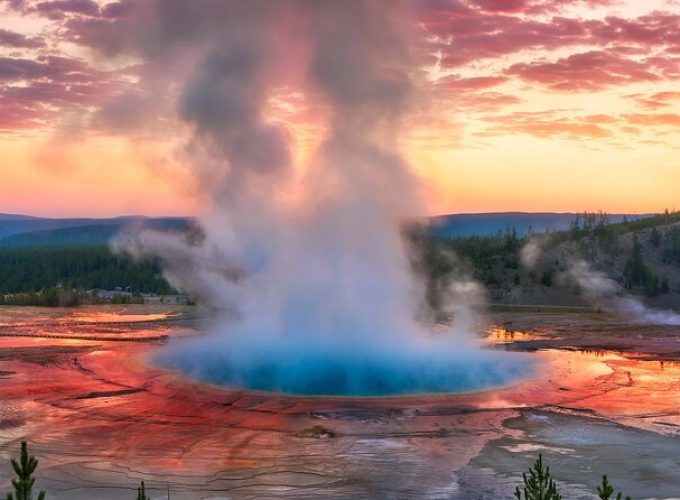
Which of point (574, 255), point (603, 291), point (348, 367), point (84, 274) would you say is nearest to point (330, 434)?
point (348, 367)

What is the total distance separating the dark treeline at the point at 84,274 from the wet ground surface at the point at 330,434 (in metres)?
34.2

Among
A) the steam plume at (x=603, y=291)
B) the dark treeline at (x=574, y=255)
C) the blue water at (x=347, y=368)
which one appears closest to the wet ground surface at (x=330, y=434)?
the blue water at (x=347, y=368)

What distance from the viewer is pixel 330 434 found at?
1181 cm

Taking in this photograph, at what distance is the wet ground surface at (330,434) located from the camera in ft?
30.9

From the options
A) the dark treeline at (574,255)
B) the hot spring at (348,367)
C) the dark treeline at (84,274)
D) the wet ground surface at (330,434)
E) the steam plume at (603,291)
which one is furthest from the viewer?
the dark treeline at (84,274)

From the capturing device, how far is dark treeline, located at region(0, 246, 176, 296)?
52719 mm

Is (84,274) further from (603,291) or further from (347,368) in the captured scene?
(347,368)

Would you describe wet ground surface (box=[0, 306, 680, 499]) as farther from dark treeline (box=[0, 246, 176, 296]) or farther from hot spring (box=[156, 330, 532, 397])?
dark treeline (box=[0, 246, 176, 296])

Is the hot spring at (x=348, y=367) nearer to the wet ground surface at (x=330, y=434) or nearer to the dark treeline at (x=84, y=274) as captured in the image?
the wet ground surface at (x=330, y=434)

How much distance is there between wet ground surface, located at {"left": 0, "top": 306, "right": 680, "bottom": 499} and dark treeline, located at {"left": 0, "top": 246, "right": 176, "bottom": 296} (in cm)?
3424

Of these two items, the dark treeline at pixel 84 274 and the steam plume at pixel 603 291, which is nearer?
the steam plume at pixel 603 291

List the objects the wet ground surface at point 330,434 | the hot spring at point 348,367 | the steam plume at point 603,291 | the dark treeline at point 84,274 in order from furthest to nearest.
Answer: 1. the dark treeline at point 84,274
2. the steam plume at point 603,291
3. the hot spring at point 348,367
4. the wet ground surface at point 330,434

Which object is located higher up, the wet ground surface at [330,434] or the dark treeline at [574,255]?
the dark treeline at [574,255]

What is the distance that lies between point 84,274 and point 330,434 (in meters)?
51.5
